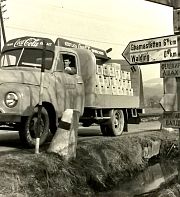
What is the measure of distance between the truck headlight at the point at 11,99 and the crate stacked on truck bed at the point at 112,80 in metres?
3.41

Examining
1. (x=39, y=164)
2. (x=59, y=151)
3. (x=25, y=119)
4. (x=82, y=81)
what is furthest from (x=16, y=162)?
(x=82, y=81)

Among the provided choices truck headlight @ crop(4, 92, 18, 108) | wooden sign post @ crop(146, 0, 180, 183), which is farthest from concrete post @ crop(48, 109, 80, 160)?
wooden sign post @ crop(146, 0, 180, 183)

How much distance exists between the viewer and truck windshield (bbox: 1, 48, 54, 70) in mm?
9711

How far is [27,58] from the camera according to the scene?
9797 mm

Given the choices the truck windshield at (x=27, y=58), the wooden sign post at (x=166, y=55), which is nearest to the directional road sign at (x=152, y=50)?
the wooden sign post at (x=166, y=55)

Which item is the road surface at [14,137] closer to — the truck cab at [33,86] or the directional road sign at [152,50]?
the truck cab at [33,86]

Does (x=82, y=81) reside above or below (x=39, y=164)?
above

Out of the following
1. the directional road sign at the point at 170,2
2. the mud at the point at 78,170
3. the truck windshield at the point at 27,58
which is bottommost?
the mud at the point at 78,170

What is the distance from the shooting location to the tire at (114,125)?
12308mm

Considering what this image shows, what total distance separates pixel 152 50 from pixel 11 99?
307cm

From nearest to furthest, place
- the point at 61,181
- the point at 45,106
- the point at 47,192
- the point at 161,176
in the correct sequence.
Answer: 1. the point at 47,192
2. the point at 61,181
3. the point at 45,106
4. the point at 161,176

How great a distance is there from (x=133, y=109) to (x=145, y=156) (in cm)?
338

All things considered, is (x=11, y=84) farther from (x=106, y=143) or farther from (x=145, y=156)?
(x=145, y=156)

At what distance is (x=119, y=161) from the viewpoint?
364 inches
